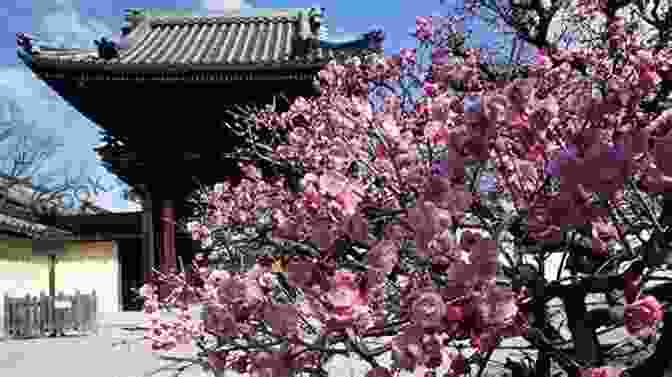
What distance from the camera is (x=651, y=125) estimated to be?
1.34m

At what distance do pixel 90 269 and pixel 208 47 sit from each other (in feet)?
27.2

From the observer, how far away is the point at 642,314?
117 cm

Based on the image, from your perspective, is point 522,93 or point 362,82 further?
point 362,82

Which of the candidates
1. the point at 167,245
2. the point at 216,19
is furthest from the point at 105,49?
the point at 216,19

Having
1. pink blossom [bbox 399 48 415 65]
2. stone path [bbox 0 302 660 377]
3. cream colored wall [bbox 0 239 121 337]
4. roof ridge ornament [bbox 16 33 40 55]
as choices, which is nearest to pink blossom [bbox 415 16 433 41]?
pink blossom [bbox 399 48 415 65]

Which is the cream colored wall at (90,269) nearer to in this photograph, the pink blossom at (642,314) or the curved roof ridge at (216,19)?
the curved roof ridge at (216,19)

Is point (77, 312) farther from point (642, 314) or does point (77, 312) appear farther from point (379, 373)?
point (642, 314)

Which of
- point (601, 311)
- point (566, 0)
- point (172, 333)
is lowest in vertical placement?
point (172, 333)

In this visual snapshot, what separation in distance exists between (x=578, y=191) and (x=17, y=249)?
1678 cm

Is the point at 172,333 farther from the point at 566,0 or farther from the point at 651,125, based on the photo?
the point at 566,0

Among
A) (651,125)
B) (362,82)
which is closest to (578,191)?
(651,125)

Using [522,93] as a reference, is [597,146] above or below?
below

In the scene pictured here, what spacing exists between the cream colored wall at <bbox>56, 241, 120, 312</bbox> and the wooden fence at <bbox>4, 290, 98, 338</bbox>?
4.92m

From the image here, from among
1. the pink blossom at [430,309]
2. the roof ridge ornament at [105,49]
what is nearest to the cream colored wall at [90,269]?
the roof ridge ornament at [105,49]
